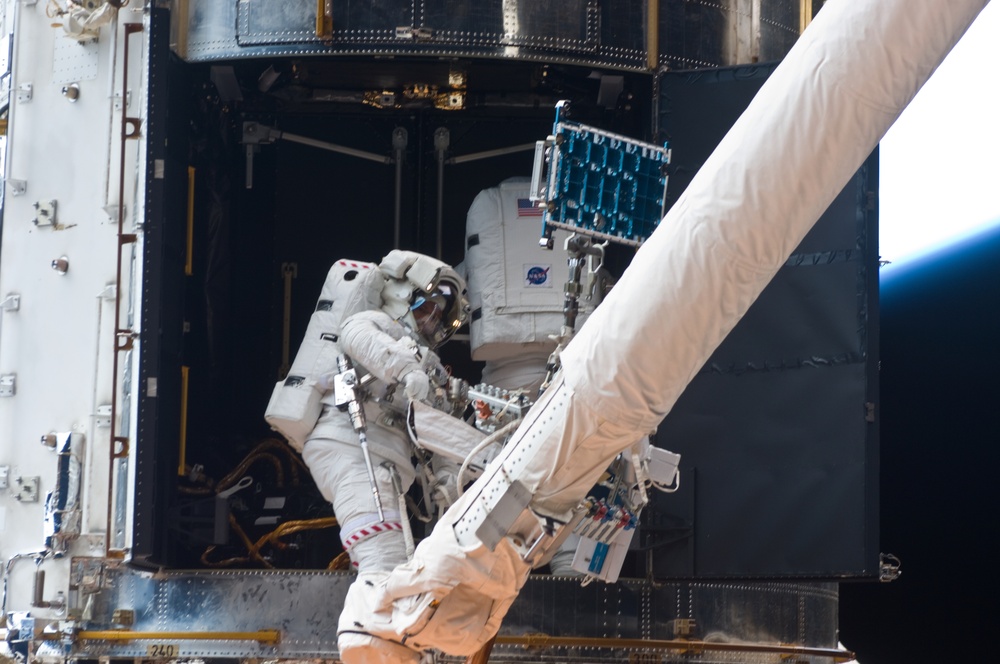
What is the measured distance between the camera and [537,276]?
8.07 metres

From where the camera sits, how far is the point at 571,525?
542 centimetres

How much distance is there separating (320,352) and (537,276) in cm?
132

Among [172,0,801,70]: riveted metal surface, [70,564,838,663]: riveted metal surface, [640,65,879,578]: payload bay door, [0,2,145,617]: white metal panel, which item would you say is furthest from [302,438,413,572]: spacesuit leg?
[172,0,801,70]: riveted metal surface

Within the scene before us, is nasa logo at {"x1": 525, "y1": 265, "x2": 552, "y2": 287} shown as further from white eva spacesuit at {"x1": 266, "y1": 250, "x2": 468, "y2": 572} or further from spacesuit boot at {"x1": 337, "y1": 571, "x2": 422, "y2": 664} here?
spacesuit boot at {"x1": 337, "y1": 571, "x2": 422, "y2": 664}

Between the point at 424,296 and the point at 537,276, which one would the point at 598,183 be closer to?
the point at 424,296

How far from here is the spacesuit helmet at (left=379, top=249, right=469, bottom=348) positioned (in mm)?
7613

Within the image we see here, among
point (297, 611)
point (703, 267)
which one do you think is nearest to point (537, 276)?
point (297, 611)

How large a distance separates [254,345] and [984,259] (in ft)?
18.6

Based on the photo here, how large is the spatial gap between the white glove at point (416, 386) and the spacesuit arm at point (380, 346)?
7cm

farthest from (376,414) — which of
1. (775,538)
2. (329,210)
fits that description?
(329,210)

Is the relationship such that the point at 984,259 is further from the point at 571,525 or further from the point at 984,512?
the point at 571,525

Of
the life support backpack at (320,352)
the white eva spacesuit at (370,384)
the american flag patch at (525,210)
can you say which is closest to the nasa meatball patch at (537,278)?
the american flag patch at (525,210)

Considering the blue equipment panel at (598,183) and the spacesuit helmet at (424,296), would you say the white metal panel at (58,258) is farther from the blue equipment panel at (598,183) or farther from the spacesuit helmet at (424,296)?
the blue equipment panel at (598,183)

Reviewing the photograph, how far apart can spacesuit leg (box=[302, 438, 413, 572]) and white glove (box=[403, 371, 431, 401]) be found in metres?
0.54
